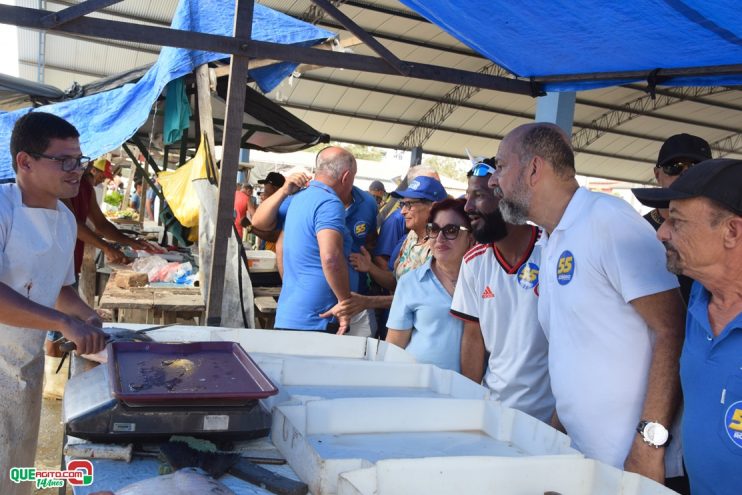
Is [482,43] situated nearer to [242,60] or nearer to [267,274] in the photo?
[242,60]

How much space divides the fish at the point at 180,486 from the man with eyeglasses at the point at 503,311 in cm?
128

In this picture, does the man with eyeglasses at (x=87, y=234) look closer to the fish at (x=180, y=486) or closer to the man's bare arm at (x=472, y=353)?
the man's bare arm at (x=472, y=353)

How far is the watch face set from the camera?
6.05 feet

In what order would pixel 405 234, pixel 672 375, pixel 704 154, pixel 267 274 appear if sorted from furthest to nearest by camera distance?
1. pixel 267 274
2. pixel 405 234
3. pixel 704 154
4. pixel 672 375

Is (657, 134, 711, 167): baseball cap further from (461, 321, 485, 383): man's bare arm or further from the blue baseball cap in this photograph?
(461, 321, 485, 383): man's bare arm

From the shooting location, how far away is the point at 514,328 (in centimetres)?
243

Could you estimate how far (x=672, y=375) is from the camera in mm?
1861

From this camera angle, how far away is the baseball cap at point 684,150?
3205 mm

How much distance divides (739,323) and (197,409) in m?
1.32

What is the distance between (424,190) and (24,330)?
2061 mm

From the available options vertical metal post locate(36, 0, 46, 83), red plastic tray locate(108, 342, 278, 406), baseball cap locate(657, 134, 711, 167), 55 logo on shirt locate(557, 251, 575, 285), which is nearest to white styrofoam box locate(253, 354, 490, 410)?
red plastic tray locate(108, 342, 278, 406)

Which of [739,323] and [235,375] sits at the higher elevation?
[739,323]

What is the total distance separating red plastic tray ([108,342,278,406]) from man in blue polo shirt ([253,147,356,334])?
1560 millimetres

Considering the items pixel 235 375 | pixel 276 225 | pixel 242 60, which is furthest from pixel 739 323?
pixel 276 225
